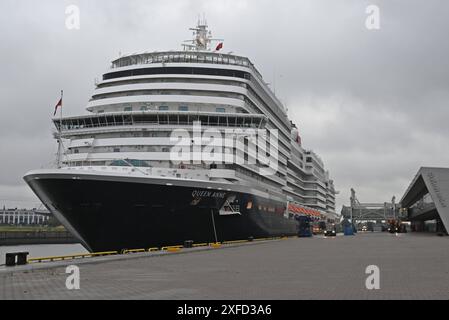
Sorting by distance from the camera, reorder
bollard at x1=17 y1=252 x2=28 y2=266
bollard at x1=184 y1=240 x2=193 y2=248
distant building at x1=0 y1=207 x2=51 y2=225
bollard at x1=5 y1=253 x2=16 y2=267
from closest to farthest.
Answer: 1. bollard at x1=5 y1=253 x2=16 y2=267
2. bollard at x1=17 y1=252 x2=28 y2=266
3. bollard at x1=184 y1=240 x2=193 y2=248
4. distant building at x1=0 y1=207 x2=51 y2=225

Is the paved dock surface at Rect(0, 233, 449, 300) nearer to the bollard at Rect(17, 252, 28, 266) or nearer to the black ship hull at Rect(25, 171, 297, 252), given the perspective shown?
the bollard at Rect(17, 252, 28, 266)

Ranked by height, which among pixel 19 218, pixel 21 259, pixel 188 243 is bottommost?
pixel 21 259

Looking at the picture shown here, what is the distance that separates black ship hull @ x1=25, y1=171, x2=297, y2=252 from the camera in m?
25.0

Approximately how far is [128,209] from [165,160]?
5251mm

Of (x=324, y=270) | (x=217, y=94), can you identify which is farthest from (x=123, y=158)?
(x=324, y=270)

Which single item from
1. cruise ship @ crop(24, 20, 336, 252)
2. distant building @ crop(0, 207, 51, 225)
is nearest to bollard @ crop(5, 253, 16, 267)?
cruise ship @ crop(24, 20, 336, 252)

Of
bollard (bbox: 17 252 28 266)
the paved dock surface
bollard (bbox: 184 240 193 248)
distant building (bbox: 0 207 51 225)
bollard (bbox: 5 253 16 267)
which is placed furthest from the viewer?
distant building (bbox: 0 207 51 225)

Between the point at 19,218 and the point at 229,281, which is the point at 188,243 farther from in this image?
the point at 19,218

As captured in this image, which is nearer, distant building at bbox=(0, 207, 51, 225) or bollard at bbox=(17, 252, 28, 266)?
bollard at bbox=(17, 252, 28, 266)

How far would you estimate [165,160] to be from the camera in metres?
30.1

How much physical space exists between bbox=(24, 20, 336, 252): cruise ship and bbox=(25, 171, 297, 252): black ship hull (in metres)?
0.05

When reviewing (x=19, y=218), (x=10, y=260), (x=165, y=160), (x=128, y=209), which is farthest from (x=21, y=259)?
(x=19, y=218)

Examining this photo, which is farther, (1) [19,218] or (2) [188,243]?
(1) [19,218]
